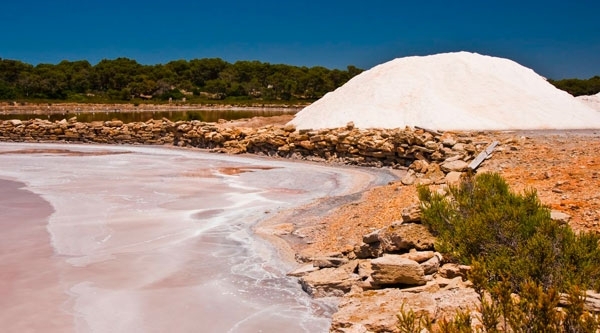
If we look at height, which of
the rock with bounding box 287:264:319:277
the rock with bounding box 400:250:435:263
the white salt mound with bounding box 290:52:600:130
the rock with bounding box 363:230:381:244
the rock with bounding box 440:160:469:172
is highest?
the white salt mound with bounding box 290:52:600:130

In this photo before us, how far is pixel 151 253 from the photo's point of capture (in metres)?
7.61

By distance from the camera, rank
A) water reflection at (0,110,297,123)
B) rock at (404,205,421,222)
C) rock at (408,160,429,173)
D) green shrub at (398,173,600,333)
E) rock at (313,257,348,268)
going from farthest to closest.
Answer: water reflection at (0,110,297,123) < rock at (408,160,429,173) < rock at (404,205,421,222) < rock at (313,257,348,268) < green shrub at (398,173,600,333)

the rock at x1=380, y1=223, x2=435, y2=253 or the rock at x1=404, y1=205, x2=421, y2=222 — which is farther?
the rock at x1=404, y1=205, x2=421, y2=222

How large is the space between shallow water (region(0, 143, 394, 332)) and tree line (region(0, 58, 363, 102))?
5566cm

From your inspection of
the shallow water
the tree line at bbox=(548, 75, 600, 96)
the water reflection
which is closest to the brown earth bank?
the shallow water

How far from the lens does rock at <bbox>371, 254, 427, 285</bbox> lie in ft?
16.3

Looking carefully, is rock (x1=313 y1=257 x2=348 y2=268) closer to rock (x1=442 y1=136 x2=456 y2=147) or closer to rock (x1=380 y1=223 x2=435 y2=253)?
rock (x1=380 y1=223 x2=435 y2=253)

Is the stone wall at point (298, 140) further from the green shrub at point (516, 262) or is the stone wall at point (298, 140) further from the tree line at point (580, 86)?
the tree line at point (580, 86)

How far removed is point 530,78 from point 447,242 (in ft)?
67.2

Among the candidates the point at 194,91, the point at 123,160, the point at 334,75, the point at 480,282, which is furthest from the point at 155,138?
the point at 194,91

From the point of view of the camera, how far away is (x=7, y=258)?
23.8 ft

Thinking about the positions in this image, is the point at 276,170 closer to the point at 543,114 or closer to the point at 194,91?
the point at 543,114

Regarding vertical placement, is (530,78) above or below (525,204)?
above

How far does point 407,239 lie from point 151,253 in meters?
3.78
